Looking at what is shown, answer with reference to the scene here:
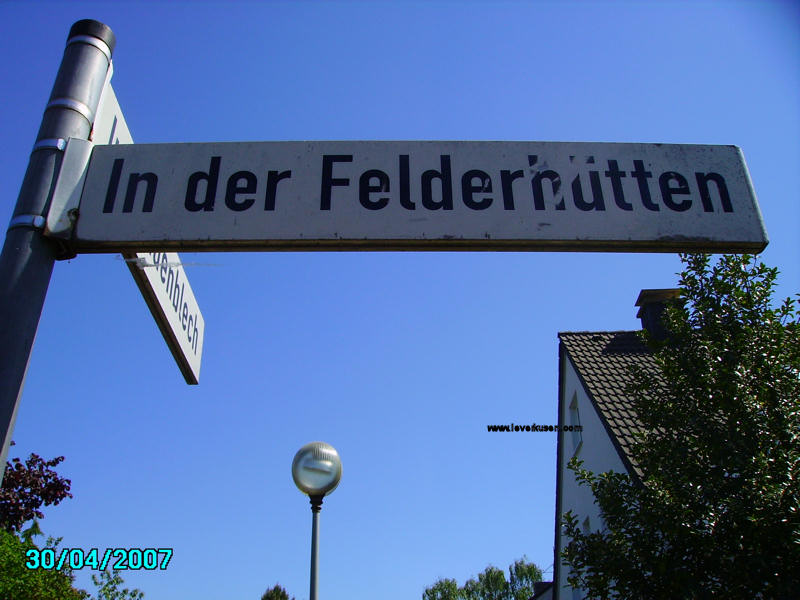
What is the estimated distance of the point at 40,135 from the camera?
2.57 m

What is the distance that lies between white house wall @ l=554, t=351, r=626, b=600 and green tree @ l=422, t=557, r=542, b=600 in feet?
127

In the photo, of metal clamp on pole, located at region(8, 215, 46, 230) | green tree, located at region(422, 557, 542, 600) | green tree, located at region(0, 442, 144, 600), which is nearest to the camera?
metal clamp on pole, located at region(8, 215, 46, 230)

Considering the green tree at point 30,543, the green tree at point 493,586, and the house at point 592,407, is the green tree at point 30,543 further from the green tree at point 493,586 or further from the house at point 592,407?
the green tree at point 493,586

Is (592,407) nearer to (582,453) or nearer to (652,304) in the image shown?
(582,453)

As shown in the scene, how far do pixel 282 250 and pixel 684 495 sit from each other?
5.50 meters

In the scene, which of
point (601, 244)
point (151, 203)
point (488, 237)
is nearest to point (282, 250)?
point (151, 203)

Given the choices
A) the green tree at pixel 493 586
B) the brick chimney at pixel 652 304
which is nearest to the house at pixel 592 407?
the brick chimney at pixel 652 304

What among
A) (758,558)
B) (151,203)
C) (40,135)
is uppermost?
(40,135)

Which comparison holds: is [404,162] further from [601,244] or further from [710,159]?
[710,159]

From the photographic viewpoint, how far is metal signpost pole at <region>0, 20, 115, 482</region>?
2.13 meters

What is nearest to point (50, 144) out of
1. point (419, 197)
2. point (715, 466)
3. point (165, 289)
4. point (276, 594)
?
point (165, 289)

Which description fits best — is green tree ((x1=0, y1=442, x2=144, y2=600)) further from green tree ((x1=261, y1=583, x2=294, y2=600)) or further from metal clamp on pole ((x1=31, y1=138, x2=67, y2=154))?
green tree ((x1=261, y1=583, x2=294, y2=600))

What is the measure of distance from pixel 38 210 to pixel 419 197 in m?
1.41

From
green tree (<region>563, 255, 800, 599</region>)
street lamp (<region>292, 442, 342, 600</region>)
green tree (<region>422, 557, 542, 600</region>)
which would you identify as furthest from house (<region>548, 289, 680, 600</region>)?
green tree (<region>422, 557, 542, 600</region>)
